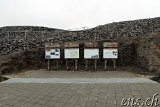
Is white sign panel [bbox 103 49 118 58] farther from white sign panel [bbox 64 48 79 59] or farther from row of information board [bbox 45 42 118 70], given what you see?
white sign panel [bbox 64 48 79 59]

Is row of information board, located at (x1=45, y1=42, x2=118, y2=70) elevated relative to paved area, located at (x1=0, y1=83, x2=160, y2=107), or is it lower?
elevated

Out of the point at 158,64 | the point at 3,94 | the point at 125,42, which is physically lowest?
the point at 3,94

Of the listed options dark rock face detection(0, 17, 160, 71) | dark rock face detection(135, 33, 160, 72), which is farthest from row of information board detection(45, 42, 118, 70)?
dark rock face detection(135, 33, 160, 72)

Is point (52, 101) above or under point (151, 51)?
under

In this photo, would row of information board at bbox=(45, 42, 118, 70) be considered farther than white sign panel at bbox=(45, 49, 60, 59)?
No

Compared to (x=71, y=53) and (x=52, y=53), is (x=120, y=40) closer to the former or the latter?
(x=71, y=53)

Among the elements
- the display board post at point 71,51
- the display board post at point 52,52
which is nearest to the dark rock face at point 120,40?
the display board post at point 52,52

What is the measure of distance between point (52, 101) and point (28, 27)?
54.1 feet

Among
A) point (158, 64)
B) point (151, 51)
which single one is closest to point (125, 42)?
point (151, 51)

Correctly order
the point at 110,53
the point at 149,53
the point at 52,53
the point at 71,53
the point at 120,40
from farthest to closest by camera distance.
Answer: the point at 120,40 → the point at 52,53 → the point at 71,53 → the point at 110,53 → the point at 149,53

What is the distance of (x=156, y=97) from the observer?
145 inches

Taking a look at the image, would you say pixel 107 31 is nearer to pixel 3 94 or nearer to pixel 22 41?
pixel 22 41

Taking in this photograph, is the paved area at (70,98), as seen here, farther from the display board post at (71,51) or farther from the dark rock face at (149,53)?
the display board post at (71,51)

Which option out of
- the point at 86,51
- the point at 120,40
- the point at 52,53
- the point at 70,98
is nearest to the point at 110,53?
the point at 86,51
